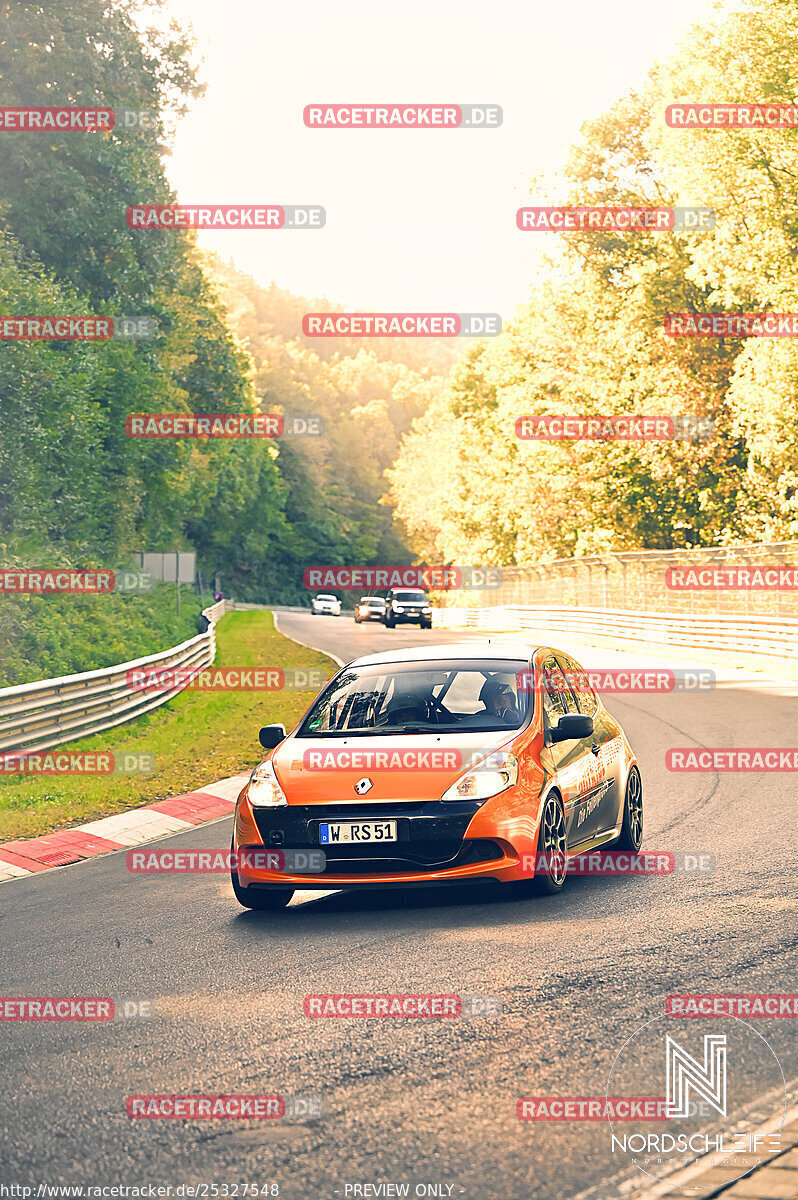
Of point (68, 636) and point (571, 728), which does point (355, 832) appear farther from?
point (68, 636)

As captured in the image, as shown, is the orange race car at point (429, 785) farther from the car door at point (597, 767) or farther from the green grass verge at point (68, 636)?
the green grass verge at point (68, 636)

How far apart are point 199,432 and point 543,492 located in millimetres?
19266

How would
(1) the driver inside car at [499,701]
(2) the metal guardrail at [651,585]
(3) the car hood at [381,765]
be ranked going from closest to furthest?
(3) the car hood at [381,765], (1) the driver inside car at [499,701], (2) the metal guardrail at [651,585]

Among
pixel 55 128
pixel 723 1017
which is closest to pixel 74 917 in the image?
pixel 723 1017

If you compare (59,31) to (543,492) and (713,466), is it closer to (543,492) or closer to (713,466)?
(713,466)

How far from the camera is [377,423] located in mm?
162875

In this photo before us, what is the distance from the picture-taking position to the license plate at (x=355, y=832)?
789 centimetres

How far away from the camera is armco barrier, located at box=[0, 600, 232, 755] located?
14.7 m

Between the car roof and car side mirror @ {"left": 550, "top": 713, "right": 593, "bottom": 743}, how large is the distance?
2.81 ft

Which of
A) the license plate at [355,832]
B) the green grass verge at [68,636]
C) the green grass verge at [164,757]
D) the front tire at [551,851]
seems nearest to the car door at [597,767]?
the front tire at [551,851]

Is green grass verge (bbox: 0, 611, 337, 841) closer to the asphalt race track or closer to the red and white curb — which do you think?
the red and white curb

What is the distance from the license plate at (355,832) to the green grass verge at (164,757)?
4.90m

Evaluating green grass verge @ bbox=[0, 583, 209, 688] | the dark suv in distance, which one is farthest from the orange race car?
the dark suv in distance

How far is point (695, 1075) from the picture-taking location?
4887 mm
